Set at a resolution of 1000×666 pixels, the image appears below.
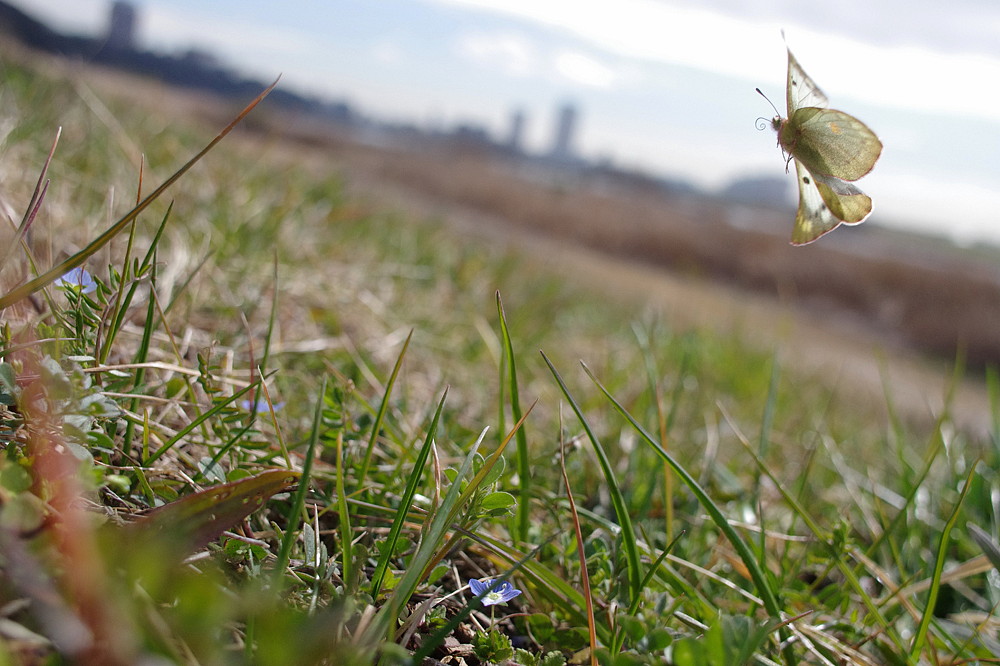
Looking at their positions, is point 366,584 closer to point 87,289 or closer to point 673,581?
point 673,581

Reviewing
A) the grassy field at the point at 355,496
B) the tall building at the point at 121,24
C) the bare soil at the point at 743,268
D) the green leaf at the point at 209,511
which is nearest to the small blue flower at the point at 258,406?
the grassy field at the point at 355,496

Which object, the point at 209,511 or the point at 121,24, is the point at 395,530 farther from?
the point at 121,24

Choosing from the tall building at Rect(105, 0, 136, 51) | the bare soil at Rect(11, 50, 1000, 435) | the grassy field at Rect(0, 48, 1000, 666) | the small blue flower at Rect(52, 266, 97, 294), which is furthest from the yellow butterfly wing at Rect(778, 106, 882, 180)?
the bare soil at Rect(11, 50, 1000, 435)

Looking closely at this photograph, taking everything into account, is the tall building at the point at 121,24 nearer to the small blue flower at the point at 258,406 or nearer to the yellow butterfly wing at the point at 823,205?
the small blue flower at the point at 258,406

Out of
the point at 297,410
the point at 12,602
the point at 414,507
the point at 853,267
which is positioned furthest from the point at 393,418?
the point at 853,267

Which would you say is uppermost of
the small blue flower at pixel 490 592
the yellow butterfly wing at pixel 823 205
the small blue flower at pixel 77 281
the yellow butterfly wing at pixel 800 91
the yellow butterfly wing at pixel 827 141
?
the yellow butterfly wing at pixel 800 91

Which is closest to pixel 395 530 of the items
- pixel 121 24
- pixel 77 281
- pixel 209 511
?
pixel 209 511
